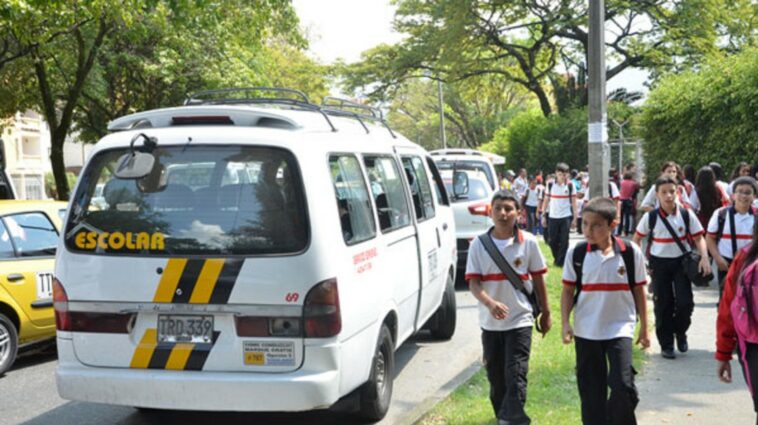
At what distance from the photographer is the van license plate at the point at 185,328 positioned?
15.1 feet

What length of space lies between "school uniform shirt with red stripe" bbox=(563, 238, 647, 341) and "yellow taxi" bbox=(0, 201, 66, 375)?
5.11 m

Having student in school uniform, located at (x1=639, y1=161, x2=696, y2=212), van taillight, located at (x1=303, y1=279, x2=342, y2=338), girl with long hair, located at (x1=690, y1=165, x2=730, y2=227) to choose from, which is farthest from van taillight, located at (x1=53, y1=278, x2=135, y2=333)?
girl with long hair, located at (x1=690, y1=165, x2=730, y2=227)

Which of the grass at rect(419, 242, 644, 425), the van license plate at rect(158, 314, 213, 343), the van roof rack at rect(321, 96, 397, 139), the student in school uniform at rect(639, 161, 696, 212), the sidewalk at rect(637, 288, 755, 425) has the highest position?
the van roof rack at rect(321, 96, 397, 139)

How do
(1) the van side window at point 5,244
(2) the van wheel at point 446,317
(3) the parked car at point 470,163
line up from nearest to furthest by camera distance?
(1) the van side window at point 5,244 < (2) the van wheel at point 446,317 < (3) the parked car at point 470,163

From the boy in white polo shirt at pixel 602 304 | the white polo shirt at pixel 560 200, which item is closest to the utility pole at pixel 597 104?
the boy in white polo shirt at pixel 602 304

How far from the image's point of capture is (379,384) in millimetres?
5496

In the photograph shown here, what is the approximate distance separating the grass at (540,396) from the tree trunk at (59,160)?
14055 millimetres

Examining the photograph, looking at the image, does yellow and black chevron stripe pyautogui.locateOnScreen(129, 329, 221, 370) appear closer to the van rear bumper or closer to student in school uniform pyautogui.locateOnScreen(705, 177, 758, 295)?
the van rear bumper

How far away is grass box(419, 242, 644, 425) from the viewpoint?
210 inches

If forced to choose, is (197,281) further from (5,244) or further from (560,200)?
(560,200)

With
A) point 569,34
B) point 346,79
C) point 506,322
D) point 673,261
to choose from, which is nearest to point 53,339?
point 506,322

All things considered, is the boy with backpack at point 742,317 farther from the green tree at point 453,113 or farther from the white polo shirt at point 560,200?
the green tree at point 453,113

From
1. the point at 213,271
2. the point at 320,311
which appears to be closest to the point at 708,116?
the point at 320,311

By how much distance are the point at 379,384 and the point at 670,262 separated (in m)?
3.07
